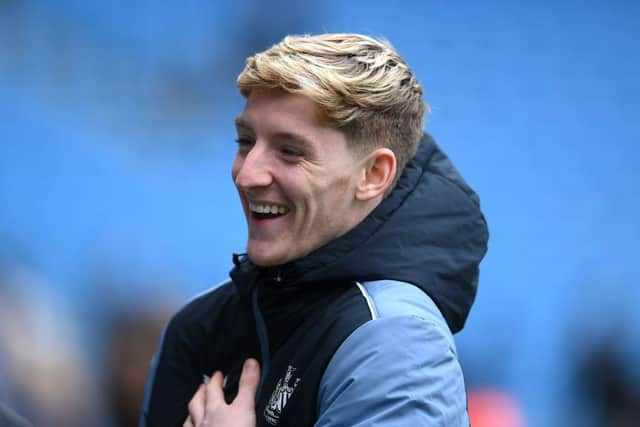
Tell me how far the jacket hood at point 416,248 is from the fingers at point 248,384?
0.45ft

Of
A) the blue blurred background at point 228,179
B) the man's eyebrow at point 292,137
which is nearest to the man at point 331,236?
the man's eyebrow at point 292,137

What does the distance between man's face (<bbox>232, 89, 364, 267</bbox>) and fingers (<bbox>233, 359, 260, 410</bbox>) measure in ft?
0.53

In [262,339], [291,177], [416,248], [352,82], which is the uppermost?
[352,82]

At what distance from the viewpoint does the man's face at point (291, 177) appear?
5.09 feet

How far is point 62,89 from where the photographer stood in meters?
3.31

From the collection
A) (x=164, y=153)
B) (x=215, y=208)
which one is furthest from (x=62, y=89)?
(x=215, y=208)

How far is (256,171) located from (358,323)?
0.93 ft

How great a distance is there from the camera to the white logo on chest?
149 cm

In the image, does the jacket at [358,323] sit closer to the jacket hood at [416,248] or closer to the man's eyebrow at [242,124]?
the jacket hood at [416,248]

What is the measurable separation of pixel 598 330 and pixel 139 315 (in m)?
1.66

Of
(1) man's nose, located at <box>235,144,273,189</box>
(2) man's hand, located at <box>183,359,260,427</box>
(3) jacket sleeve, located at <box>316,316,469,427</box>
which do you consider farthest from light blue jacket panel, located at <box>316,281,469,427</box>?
(1) man's nose, located at <box>235,144,273,189</box>

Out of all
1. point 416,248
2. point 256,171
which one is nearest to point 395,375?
point 416,248

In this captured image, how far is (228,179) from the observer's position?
3.49 m

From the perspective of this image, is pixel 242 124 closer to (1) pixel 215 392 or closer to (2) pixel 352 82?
(2) pixel 352 82
